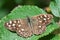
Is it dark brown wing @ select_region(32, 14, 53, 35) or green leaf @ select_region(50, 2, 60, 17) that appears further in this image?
green leaf @ select_region(50, 2, 60, 17)

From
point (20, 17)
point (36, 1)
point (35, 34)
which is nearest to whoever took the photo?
point (35, 34)

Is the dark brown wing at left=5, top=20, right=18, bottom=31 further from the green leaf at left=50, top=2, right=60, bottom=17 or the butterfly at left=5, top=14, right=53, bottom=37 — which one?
the green leaf at left=50, top=2, right=60, bottom=17

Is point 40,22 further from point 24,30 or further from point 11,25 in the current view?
point 11,25

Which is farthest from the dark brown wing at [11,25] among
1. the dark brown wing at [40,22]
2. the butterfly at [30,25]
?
the dark brown wing at [40,22]

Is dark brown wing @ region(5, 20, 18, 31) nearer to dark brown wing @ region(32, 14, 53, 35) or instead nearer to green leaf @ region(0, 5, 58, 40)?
green leaf @ region(0, 5, 58, 40)

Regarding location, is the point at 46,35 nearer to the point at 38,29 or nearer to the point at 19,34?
the point at 38,29

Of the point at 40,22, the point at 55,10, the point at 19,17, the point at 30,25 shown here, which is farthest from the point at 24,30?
the point at 55,10

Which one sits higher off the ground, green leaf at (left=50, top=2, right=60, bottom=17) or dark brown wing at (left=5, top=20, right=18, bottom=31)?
green leaf at (left=50, top=2, right=60, bottom=17)

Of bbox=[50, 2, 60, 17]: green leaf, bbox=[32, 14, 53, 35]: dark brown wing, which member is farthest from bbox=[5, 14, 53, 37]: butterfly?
bbox=[50, 2, 60, 17]: green leaf

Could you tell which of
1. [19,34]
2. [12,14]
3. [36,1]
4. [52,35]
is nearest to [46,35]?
[52,35]
